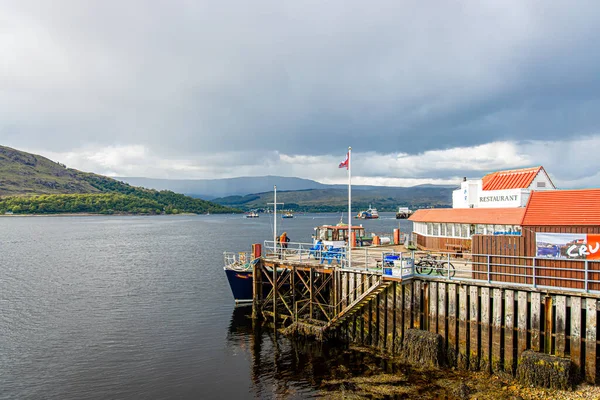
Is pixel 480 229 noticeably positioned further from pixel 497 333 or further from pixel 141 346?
pixel 141 346

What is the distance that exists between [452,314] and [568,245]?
654cm

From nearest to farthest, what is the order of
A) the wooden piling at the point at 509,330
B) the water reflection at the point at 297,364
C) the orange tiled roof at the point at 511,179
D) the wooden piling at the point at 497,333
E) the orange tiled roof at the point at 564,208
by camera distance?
1. the wooden piling at the point at 509,330
2. the wooden piling at the point at 497,333
3. the orange tiled roof at the point at 564,208
4. the water reflection at the point at 297,364
5. the orange tiled roof at the point at 511,179

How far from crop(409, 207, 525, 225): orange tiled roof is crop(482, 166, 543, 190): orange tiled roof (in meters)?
2.45

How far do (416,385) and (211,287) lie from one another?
3037cm

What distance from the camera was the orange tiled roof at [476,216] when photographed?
30114mm

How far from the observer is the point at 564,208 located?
68.4ft

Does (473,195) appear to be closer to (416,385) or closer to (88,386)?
(416,385)

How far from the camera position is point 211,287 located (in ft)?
→ 149

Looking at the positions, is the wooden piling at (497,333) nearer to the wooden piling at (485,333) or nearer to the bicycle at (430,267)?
the wooden piling at (485,333)

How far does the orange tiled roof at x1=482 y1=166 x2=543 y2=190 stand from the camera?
32.0 metres

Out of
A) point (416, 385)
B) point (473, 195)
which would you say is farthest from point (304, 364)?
point (473, 195)

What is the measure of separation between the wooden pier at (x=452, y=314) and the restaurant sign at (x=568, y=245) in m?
1.99

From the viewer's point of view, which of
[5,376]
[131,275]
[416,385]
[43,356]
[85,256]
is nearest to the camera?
[416,385]

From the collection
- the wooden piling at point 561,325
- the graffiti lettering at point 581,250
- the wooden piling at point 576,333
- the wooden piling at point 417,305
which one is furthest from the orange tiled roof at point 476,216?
the wooden piling at point 576,333
